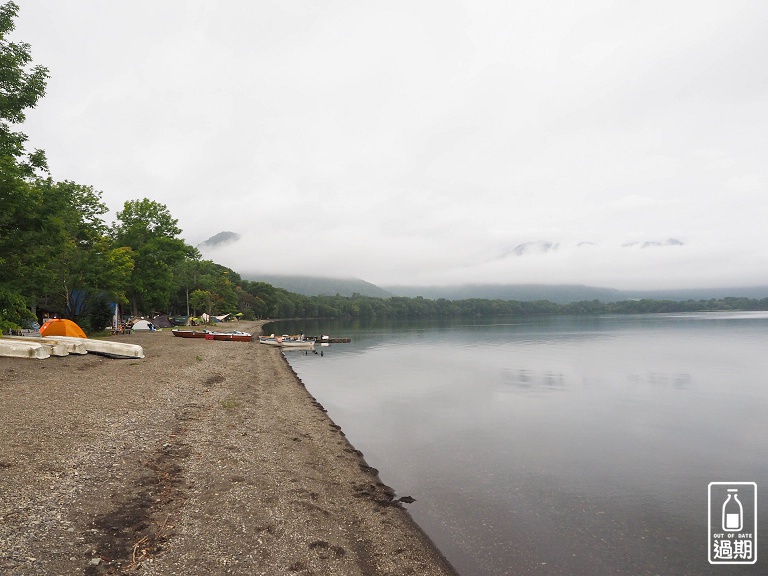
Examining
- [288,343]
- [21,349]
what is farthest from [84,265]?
[288,343]

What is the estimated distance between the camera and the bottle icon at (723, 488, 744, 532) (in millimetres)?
13258

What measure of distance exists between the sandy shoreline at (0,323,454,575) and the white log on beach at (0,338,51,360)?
202 inches

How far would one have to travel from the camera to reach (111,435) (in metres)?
14.1

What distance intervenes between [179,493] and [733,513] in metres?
18.0

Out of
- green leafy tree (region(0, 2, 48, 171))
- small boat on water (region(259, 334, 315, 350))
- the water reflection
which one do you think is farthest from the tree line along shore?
the water reflection

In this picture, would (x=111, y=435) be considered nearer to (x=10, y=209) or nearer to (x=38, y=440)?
(x=38, y=440)

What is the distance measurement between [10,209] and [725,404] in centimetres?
4918

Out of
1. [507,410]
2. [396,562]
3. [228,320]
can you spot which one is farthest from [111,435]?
[228,320]

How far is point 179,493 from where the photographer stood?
430 inches

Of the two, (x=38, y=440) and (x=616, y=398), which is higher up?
(x=38, y=440)

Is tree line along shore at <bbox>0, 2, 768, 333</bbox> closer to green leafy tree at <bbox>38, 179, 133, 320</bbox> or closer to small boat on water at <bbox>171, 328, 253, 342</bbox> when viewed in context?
green leafy tree at <bbox>38, 179, 133, 320</bbox>

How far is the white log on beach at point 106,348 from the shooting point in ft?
98.7

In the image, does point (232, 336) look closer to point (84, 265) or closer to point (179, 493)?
point (84, 265)

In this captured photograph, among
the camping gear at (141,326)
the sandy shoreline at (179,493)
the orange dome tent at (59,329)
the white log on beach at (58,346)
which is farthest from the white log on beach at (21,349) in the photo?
the camping gear at (141,326)
